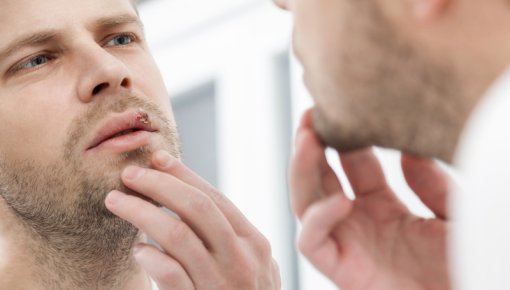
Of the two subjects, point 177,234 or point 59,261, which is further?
point 59,261

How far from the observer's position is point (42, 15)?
1356mm

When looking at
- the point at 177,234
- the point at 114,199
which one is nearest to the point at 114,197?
the point at 114,199

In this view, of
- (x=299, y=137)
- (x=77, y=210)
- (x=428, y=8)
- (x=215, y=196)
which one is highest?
(x=428, y=8)

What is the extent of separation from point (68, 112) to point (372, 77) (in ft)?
2.21

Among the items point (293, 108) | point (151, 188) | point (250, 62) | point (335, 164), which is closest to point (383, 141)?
point (151, 188)

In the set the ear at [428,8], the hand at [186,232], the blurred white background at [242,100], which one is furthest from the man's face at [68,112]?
the blurred white background at [242,100]

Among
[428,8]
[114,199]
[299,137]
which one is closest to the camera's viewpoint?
[428,8]

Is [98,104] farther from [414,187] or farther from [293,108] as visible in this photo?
[293,108]

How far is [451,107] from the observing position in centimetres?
74

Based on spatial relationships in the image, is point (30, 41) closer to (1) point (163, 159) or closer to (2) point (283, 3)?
(1) point (163, 159)

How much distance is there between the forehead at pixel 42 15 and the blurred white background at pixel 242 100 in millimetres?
952

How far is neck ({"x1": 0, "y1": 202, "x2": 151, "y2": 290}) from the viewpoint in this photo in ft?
4.60

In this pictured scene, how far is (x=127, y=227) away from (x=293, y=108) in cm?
113

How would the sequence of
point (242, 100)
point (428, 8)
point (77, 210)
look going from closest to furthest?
point (428, 8), point (77, 210), point (242, 100)
